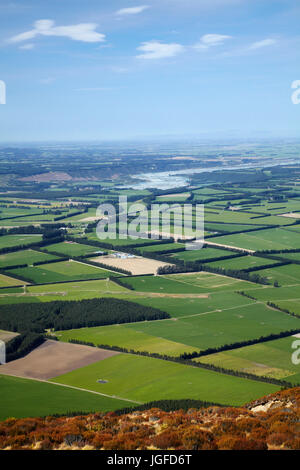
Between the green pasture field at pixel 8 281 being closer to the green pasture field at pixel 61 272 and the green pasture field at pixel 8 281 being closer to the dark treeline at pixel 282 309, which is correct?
the green pasture field at pixel 61 272

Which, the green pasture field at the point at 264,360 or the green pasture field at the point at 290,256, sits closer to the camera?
the green pasture field at the point at 264,360

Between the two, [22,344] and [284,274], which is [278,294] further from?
[22,344]

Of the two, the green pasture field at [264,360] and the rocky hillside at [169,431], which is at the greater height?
the rocky hillside at [169,431]

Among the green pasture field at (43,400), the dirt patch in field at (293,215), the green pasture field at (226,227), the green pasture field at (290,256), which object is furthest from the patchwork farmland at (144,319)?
the dirt patch in field at (293,215)

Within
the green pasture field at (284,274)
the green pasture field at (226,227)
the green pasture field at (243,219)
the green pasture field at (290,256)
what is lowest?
the green pasture field at (284,274)

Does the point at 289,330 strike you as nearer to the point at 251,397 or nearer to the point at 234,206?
the point at 251,397
